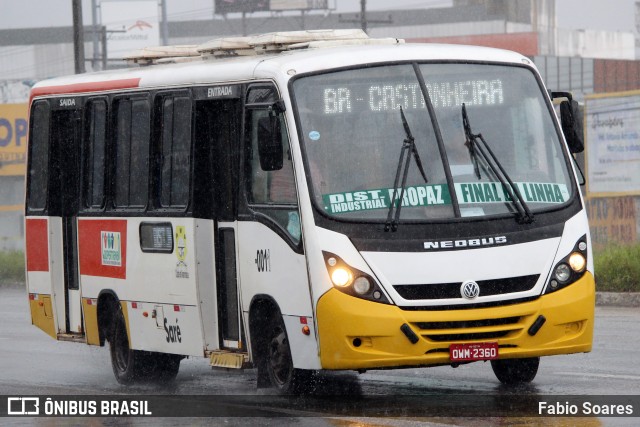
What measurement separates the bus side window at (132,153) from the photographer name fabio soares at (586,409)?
4.81 m

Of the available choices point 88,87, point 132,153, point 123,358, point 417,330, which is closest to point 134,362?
point 123,358

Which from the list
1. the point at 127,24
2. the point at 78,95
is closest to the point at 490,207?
the point at 78,95

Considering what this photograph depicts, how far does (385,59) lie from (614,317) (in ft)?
26.5

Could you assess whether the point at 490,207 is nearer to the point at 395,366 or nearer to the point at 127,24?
the point at 395,366

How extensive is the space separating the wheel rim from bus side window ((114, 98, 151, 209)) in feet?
8.74

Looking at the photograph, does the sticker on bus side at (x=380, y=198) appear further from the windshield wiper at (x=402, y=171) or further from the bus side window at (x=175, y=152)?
the bus side window at (x=175, y=152)

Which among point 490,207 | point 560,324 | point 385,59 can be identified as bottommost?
point 560,324

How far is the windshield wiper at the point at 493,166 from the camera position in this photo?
11062mm

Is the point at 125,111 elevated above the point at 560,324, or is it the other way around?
the point at 125,111

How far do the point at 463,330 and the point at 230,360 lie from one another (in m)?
2.33

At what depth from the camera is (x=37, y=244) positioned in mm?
16062

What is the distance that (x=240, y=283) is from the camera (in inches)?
476

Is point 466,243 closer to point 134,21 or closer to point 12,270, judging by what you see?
point 12,270

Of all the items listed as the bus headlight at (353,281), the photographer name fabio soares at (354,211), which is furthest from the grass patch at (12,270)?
the bus headlight at (353,281)
